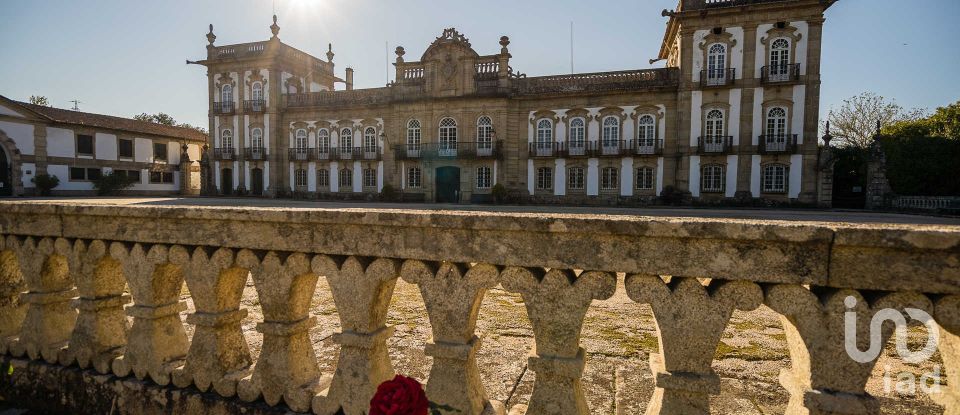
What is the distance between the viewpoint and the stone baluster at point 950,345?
4.50 feet

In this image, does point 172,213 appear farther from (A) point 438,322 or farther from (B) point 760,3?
(B) point 760,3

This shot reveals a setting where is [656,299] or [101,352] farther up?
[656,299]

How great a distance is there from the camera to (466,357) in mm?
1821

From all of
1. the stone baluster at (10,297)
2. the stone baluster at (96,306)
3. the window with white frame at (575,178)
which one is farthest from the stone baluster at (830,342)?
the window with white frame at (575,178)

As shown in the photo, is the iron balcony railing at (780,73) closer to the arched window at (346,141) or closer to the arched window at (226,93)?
the arched window at (346,141)

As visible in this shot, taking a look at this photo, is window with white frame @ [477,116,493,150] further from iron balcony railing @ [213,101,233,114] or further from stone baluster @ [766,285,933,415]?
stone baluster @ [766,285,933,415]

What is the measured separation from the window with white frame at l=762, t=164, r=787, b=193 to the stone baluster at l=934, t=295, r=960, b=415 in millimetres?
26226

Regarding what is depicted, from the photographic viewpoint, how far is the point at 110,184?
33.2m

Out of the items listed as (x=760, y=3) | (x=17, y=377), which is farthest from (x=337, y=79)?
(x=17, y=377)

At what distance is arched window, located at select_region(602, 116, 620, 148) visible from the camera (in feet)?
86.2

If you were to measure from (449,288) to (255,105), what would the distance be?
3584 centimetres

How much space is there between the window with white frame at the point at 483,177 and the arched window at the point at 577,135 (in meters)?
5.26

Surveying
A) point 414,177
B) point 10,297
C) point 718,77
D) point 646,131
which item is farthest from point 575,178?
point 10,297

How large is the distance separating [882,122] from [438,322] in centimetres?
4084
